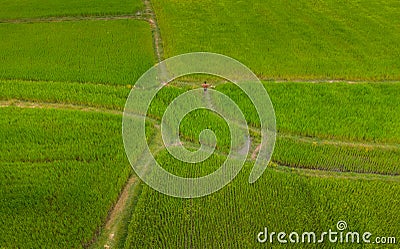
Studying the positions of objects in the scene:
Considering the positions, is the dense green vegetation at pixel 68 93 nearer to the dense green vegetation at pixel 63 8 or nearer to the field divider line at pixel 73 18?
the field divider line at pixel 73 18

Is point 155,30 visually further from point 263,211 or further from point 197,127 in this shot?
point 263,211

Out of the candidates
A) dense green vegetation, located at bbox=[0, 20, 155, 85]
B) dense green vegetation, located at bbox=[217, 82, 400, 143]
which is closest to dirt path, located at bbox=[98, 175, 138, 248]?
dense green vegetation, located at bbox=[217, 82, 400, 143]

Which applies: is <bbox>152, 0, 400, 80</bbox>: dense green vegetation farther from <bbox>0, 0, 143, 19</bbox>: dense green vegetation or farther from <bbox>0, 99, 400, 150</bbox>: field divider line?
<bbox>0, 99, 400, 150</bbox>: field divider line

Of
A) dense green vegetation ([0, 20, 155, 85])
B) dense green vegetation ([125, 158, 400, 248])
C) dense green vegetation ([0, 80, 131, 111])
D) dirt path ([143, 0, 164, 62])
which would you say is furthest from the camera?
dirt path ([143, 0, 164, 62])

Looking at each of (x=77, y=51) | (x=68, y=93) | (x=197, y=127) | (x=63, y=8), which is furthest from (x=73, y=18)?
(x=197, y=127)

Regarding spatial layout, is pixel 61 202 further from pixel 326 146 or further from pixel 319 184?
pixel 326 146

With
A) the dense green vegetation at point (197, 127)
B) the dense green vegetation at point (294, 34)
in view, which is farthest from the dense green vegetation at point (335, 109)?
the dense green vegetation at point (294, 34)

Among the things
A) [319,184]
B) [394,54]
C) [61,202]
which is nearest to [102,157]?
[61,202]
